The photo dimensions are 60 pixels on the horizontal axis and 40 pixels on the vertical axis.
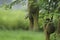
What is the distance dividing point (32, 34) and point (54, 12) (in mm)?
2036

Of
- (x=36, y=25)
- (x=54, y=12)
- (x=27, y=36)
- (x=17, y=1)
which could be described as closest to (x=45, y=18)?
(x=54, y=12)

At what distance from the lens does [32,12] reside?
578 cm

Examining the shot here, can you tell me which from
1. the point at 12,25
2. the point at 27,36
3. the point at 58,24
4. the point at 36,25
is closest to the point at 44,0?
the point at 58,24

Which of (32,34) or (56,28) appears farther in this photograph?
(32,34)

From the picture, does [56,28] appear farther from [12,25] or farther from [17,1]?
[12,25]

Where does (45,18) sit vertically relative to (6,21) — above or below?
above

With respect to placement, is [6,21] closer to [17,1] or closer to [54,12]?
[17,1]

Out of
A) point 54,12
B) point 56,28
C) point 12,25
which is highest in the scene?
point 54,12

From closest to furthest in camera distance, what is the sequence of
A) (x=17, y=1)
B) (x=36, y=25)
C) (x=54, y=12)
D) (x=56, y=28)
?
(x=54, y=12) → (x=56, y=28) → (x=17, y=1) → (x=36, y=25)

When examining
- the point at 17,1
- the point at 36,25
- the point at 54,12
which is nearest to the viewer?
the point at 54,12

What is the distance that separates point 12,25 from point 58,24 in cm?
488

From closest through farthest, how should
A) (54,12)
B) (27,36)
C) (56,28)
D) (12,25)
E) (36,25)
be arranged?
(54,12), (56,28), (27,36), (36,25), (12,25)

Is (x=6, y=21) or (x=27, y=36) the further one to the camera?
(x=6, y=21)

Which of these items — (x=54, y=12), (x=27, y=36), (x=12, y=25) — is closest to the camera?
(x=54, y=12)
